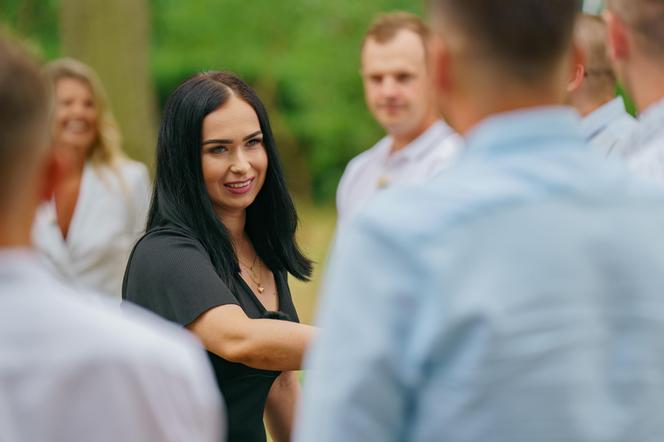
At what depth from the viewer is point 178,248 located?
3477 millimetres

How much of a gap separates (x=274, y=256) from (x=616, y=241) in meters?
2.23

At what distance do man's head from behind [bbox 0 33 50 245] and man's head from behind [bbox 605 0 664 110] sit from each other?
1232mm

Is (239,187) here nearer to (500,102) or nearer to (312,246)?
(500,102)

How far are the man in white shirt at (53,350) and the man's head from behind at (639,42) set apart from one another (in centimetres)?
118

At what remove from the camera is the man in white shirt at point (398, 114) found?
5.86m

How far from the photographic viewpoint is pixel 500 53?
1856 millimetres

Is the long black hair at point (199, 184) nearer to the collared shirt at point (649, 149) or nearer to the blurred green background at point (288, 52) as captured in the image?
the collared shirt at point (649, 149)

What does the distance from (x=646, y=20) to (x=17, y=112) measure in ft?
4.30

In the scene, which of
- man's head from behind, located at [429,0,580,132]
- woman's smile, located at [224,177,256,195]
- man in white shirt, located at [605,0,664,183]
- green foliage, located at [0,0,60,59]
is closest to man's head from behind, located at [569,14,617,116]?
woman's smile, located at [224,177,256,195]

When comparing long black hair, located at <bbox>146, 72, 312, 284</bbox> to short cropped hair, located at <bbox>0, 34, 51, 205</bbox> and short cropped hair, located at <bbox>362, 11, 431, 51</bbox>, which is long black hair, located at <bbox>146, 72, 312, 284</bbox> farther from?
short cropped hair, located at <bbox>362, 11, 431, 51</bbox>

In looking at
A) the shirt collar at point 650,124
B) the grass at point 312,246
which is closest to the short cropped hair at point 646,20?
the shirt collar at point 650,124

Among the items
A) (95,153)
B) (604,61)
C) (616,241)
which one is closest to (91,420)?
(616,241)

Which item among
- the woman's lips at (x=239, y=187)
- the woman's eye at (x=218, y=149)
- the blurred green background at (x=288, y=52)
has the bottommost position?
the blurred green background at (x=288, y=52)

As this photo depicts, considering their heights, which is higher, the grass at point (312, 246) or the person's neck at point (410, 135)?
the person's neck at point (410, 135)
